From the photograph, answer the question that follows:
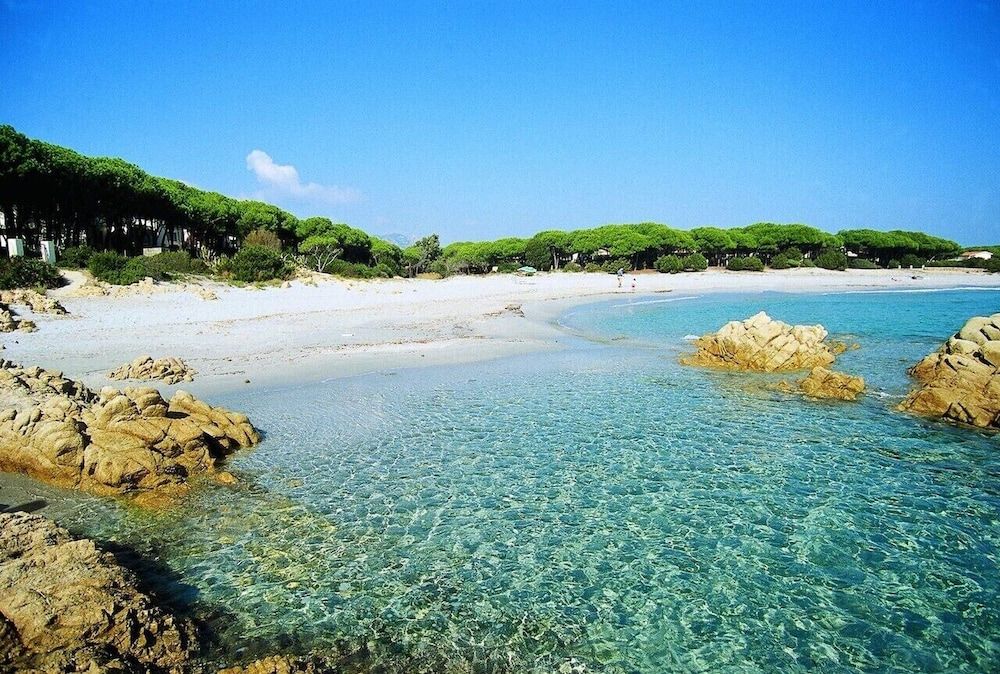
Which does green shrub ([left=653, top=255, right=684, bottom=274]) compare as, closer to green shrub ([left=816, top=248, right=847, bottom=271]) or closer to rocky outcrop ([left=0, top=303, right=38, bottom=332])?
green shrub ([left=816, top=248, right=847, bottom=271])

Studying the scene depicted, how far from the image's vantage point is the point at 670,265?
7519 cm

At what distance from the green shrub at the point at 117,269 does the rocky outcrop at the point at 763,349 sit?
28.8 meters

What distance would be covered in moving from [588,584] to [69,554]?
5.32 m

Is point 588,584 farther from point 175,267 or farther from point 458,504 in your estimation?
point 175,267

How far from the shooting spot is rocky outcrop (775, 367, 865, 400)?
14.2 meters

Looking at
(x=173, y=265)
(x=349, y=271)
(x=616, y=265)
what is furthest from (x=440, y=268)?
(x=173, y=265)

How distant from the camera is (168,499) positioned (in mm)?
8328

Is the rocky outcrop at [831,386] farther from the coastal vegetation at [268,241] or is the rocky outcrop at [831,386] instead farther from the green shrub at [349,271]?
the green shrub at [349,271]

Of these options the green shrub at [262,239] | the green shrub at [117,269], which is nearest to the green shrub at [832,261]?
the green shrub at [262,239]

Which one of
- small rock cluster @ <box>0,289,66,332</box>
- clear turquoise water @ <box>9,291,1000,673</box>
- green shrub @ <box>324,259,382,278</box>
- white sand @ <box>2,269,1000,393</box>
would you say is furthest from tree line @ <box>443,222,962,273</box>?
clear turquoise water @ <box>9,291,1000,673</box>

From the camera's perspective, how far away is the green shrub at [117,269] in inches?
1197

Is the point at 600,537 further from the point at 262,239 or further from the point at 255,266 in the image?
the point at 262,239

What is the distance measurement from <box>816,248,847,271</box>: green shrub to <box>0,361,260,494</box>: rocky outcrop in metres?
81.7

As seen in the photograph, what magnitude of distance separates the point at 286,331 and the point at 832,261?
74576 mm
